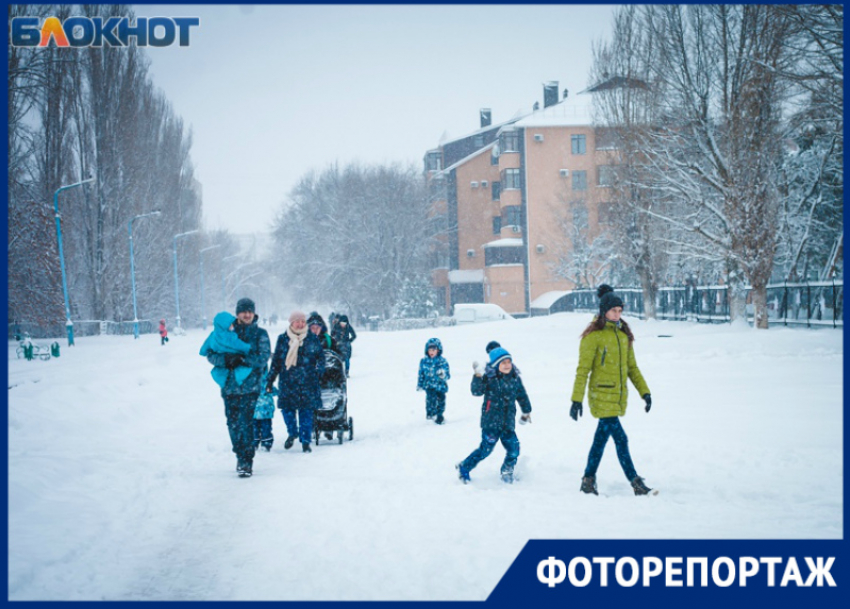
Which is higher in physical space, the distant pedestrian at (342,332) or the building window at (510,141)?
the building window at (510,141)

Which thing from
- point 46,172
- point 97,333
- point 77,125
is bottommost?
point 97,333

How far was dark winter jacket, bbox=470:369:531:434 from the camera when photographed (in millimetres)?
6547

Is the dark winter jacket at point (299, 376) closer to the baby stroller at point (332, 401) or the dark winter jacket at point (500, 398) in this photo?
the baby stroller at point (332, 401)

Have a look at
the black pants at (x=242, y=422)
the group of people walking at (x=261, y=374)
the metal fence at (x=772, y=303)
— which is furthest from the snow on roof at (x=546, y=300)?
the black pants at (x=242, y=422)

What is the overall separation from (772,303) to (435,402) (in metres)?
20.7

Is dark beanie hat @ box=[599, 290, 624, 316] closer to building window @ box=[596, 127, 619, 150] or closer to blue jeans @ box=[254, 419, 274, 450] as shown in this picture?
blue jeans @ box=[254, 419, 274, 450]

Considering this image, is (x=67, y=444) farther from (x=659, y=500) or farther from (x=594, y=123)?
(x=594, y=123)

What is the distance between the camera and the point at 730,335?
19.7m

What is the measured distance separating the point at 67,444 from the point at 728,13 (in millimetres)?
22291

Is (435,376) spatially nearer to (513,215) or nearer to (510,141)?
(513,215)

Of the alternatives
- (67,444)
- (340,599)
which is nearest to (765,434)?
(340,599)

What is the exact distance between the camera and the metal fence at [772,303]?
1988cm

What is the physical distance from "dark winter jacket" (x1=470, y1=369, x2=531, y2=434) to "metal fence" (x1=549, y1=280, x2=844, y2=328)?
15639mm

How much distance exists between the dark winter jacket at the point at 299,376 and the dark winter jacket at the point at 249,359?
1.15m
